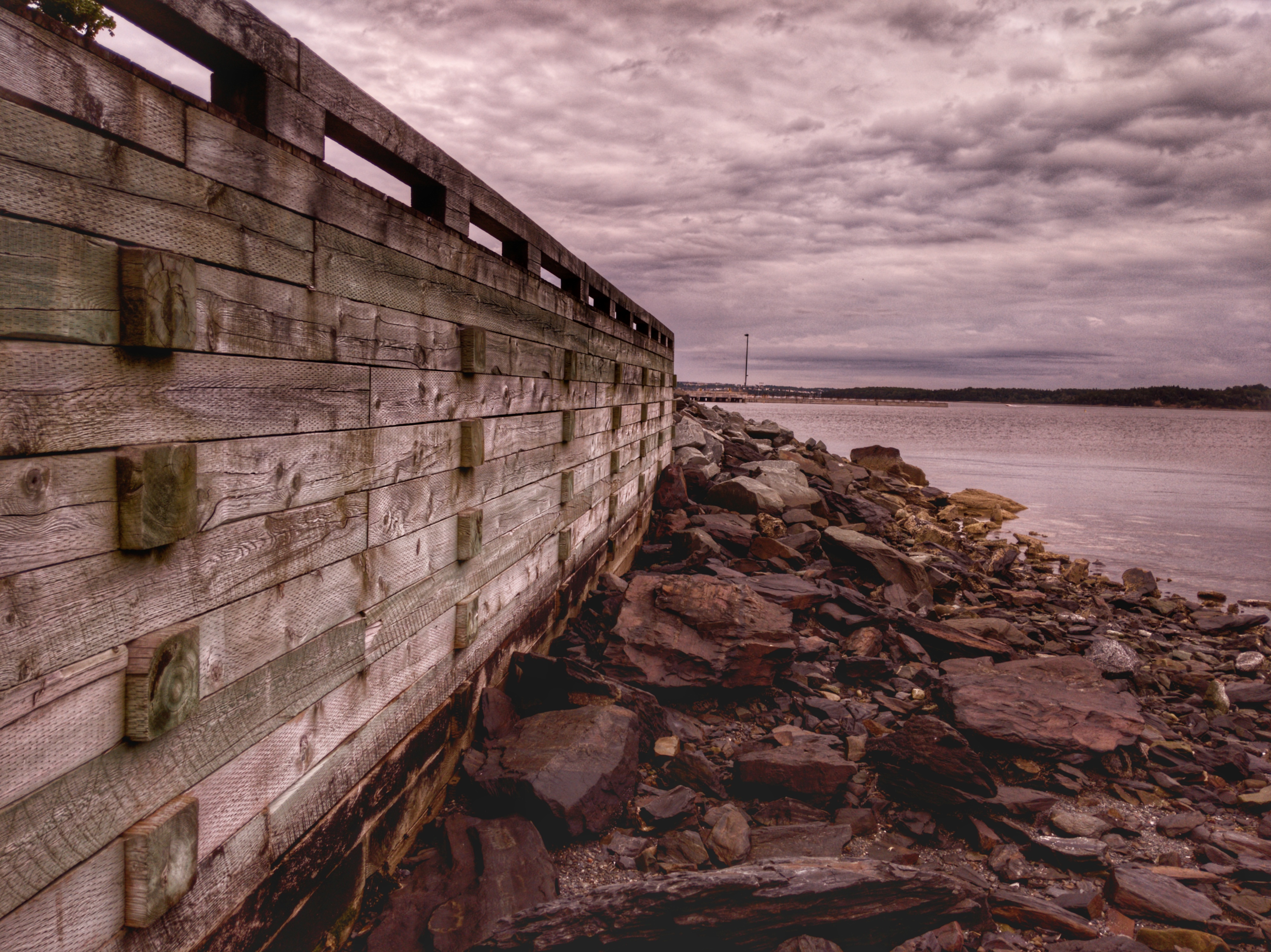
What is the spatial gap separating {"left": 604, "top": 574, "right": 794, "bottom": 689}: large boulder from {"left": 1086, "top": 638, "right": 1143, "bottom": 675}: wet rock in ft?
10.7

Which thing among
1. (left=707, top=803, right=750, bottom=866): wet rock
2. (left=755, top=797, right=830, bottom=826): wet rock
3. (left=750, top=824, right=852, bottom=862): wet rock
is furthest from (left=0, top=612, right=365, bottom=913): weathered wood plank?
(left=755, top=797, right=830, bottom=826): wet rock

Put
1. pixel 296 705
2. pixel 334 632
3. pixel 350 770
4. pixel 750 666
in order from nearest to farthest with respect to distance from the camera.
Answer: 1. pixel 296 705
2. pixel 334 632
3. pixel 350 770
4. pixel 750 666

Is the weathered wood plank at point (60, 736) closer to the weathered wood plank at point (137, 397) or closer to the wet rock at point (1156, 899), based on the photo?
the weathered wood plank at point (137, 397)

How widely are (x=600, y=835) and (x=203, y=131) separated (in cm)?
372

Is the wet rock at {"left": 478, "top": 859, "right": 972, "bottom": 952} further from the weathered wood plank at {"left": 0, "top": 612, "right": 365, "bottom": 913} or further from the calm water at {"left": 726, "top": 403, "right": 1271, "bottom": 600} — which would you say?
the calm water at {"left": 726, "top": 403, "right": 1271, "bottom": 600}

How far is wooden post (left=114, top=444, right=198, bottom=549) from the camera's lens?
1.67 metres

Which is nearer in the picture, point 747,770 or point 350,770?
point 350,770

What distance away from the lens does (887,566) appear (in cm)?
932

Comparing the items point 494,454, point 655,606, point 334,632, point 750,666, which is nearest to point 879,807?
point 750,666

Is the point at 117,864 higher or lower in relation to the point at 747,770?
higher

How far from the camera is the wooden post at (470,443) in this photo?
149 inches

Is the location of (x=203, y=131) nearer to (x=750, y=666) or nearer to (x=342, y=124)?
(x=342, y=124)

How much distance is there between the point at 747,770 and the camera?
4.60 meters

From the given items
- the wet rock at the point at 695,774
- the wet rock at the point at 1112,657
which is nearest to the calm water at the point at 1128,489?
the wet rock at the point at 1112,657
